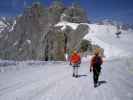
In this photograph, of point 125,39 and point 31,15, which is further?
point 31,15

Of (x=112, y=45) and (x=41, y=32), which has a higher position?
(x=41, y=32)

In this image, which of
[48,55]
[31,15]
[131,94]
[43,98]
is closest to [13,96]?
[43,98]

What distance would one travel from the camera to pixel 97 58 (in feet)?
51.3

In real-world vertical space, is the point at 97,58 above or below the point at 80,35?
below

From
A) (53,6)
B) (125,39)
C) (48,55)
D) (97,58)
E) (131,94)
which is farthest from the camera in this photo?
(53,6)

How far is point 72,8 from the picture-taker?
17350 cm

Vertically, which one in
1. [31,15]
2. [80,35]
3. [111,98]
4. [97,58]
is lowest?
[111,98]

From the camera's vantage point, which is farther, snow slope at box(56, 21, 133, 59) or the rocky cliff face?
the rocky cliff face

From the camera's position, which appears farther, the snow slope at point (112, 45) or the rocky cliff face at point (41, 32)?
the rocky cliff face at point (41, 32)

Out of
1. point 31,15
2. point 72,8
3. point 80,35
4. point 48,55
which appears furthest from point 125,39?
point 31,15

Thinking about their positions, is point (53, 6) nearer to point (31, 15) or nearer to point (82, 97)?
point (31, 15)

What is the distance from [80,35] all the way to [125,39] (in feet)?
58.5

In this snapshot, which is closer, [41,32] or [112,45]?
[112,45]

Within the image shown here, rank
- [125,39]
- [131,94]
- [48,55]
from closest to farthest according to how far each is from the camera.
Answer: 1. [131,94]
2. [125,39]
3. [48,55]
